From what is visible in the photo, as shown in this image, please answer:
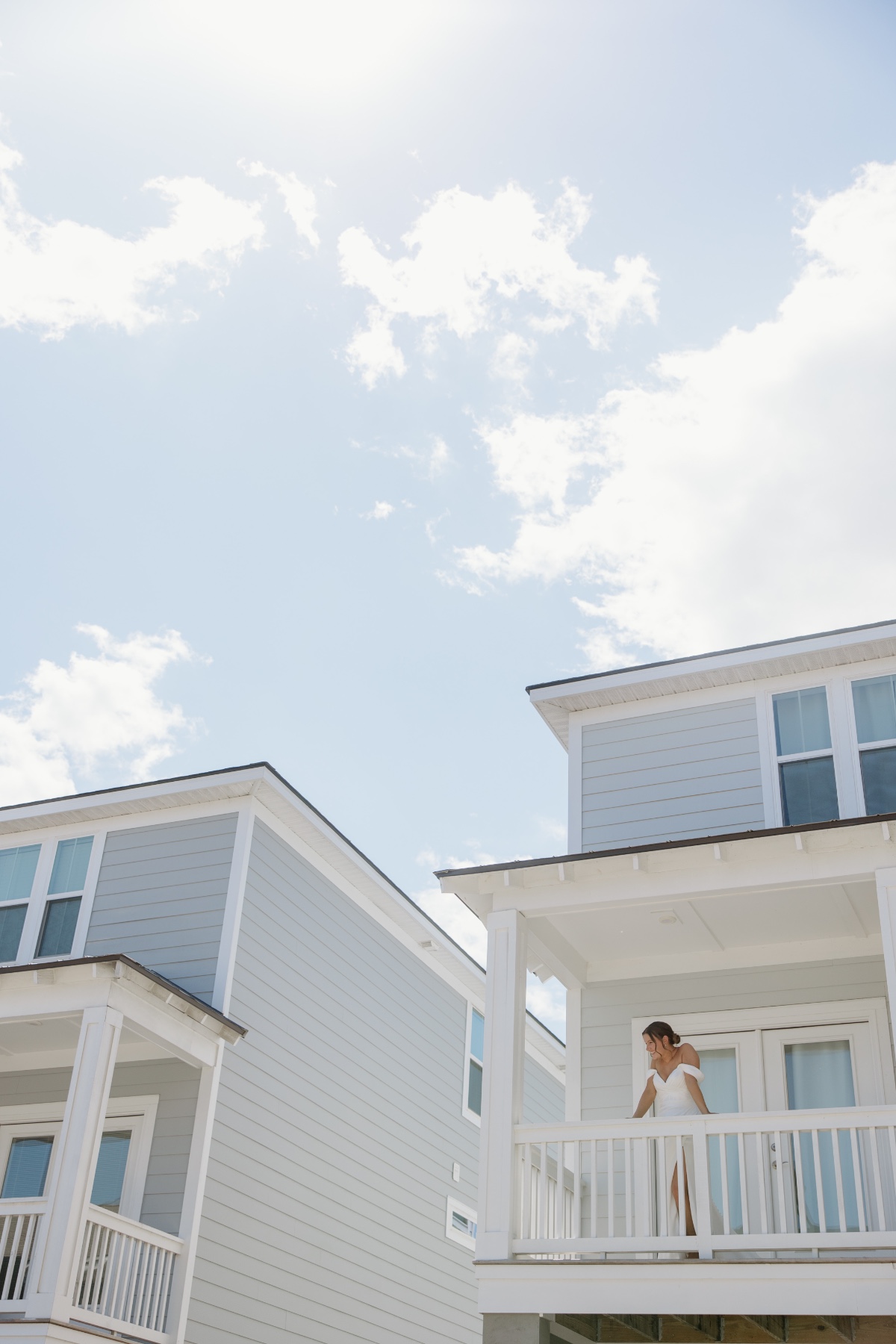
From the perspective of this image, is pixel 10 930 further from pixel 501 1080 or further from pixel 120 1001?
pixel 501 1080

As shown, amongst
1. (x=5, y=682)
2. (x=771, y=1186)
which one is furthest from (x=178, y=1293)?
(x=5, y=682)

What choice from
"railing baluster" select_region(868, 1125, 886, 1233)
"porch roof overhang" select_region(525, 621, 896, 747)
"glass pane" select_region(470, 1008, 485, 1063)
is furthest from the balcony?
"glass pane" select_region(470, 1008, 485, 1063)

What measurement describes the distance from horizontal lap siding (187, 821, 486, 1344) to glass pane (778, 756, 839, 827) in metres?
5.23

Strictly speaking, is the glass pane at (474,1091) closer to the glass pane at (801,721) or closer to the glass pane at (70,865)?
the glass pane at (70,865)

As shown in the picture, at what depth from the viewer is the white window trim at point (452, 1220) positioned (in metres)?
14.5

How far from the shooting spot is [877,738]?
34.3 ft

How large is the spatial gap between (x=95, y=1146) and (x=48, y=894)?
465 centimetres

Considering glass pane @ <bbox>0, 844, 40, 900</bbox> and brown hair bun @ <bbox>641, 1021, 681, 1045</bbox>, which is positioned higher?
glass pane @ <bbox>0, 844, 40, 900</bbox>

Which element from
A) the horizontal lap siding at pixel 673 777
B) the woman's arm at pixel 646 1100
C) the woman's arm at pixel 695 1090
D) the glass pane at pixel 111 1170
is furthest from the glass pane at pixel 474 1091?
the woman's arm at pixel 695 1090

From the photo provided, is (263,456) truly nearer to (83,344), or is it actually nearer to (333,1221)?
(83,344)

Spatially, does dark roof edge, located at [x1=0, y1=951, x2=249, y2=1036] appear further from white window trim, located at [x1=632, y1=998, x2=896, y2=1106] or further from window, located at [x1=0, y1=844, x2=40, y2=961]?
white window trim, located at [x1=632, y1=998, x2=896, y2=1106]

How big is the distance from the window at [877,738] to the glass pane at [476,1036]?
7542 mm

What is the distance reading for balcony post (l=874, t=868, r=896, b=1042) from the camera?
7.50m

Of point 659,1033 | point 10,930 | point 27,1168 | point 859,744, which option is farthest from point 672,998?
point 10,930
